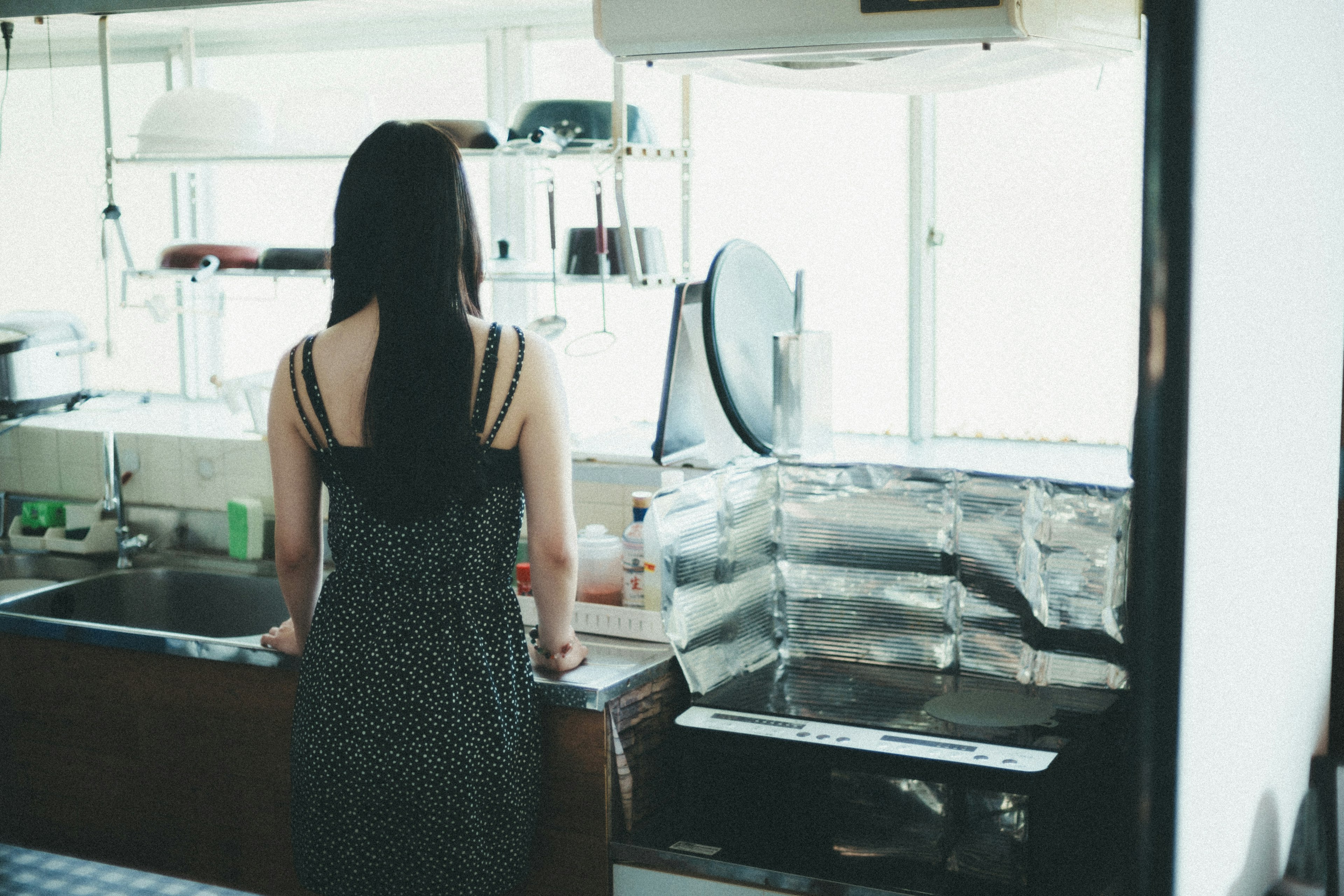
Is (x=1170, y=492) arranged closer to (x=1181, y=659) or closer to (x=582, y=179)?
(x=1181, y=659)

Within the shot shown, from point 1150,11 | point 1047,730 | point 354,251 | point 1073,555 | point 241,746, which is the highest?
point 1150,11

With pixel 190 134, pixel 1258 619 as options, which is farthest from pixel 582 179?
pixel 1258 619

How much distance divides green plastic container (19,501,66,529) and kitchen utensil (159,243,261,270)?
68 cm

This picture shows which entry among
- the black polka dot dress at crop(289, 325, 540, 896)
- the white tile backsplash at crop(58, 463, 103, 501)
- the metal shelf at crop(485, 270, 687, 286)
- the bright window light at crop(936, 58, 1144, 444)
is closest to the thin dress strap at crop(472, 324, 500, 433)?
the black polka dot dress at crop(289, 325, 540, 896)

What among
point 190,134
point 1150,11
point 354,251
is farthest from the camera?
point 190,134

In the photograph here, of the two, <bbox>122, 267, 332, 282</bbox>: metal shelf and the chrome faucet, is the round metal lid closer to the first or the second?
<bbox>122, 267, 332, 282</bbox>: metal shelf

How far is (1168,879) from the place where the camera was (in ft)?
3.39

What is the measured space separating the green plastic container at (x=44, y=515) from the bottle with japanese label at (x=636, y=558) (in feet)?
4.42

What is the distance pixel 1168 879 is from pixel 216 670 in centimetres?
130

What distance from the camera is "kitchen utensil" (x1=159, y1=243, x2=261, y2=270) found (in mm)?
2180

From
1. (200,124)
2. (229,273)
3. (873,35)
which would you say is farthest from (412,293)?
(229,273)

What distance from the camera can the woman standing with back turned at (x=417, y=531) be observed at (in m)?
1.40

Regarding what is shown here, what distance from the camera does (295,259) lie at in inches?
85.1

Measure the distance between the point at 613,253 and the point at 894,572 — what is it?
684mm
